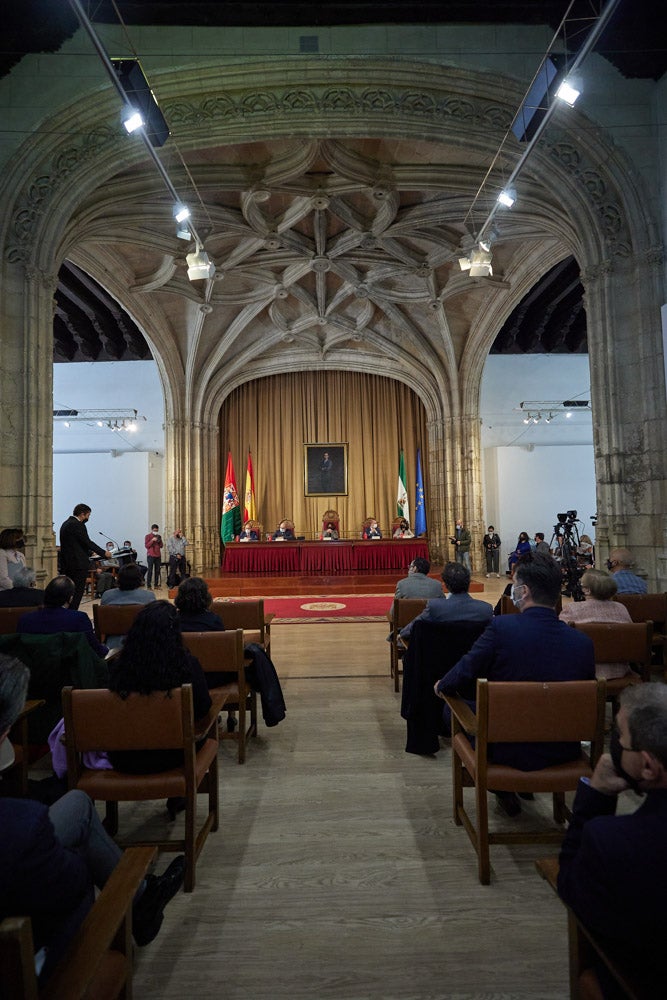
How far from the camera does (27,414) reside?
17.7ft

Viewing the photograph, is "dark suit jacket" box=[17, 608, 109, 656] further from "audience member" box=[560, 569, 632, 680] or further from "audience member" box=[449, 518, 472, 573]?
"audience member" box=[449, 518, 472, 573]

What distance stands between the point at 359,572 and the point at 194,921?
387 inches

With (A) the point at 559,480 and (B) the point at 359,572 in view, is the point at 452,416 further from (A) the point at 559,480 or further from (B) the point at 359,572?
(B) the point at 359,572

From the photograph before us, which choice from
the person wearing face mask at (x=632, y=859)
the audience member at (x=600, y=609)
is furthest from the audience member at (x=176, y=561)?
the person wearing face mask at (x=632, y=859)

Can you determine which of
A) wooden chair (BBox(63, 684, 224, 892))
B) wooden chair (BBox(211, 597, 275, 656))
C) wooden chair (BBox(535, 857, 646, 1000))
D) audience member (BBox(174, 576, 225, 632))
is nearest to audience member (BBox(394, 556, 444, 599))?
wooden chair (BBox(211, 597, 275, 656))

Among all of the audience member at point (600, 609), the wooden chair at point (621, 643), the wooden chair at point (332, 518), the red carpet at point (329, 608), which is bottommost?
the red carpet at point (329, 608)

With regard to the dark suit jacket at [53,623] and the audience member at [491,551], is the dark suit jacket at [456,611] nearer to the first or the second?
the dark suit jacket at [53,623]

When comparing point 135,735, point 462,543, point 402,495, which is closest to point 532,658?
point 135,735

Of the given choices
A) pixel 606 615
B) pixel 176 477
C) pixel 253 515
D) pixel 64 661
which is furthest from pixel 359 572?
pixel 64 661

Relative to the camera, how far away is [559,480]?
14.0 metres

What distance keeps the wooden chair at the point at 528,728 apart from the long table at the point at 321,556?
9.73 m

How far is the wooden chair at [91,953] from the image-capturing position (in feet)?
2.39

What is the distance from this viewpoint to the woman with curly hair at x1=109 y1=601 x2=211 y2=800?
1717 millimetres

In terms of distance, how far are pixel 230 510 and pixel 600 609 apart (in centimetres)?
1114
